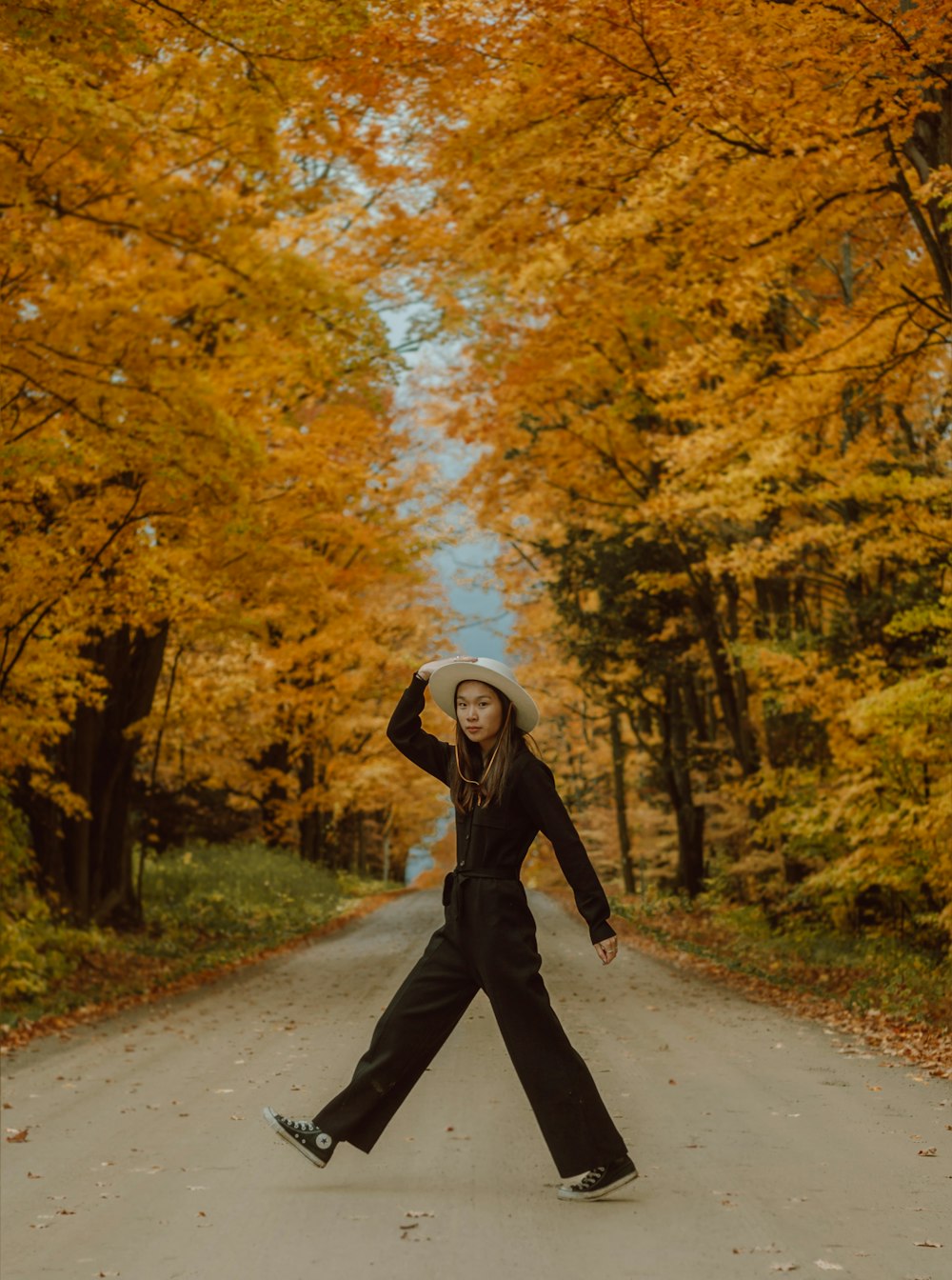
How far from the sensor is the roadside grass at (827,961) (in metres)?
10.3

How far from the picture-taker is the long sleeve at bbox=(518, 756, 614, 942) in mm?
4488

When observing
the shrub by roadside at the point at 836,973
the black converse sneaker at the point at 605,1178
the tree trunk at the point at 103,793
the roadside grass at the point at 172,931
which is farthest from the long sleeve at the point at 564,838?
the tree trunk at the point at 103,793

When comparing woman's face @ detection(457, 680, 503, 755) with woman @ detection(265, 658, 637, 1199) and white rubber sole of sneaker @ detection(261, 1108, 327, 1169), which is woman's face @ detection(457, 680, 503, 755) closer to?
woman @ detection(265, 658, 637, 1199)

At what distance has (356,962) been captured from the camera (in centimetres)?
1575

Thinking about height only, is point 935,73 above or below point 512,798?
above

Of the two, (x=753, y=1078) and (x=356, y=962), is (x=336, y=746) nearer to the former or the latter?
(x=356, y=962)

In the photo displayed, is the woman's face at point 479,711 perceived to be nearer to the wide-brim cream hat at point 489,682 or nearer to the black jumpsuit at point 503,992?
the wide-brim cream hat at point 489,682

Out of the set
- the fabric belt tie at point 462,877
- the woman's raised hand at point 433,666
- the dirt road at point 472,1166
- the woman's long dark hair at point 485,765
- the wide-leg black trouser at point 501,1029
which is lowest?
the dirt road at point 472,1166

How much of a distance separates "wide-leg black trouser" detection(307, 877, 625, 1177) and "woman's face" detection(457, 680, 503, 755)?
54 centimetres

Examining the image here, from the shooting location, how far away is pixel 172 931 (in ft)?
59.7

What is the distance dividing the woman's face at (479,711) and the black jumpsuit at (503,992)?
16 centimetres

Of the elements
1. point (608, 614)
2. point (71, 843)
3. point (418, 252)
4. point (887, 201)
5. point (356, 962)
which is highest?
point (418, 252)

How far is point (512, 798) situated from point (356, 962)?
11630mm

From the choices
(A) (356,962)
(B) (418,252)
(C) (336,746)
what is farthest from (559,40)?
(C) (336,746)
